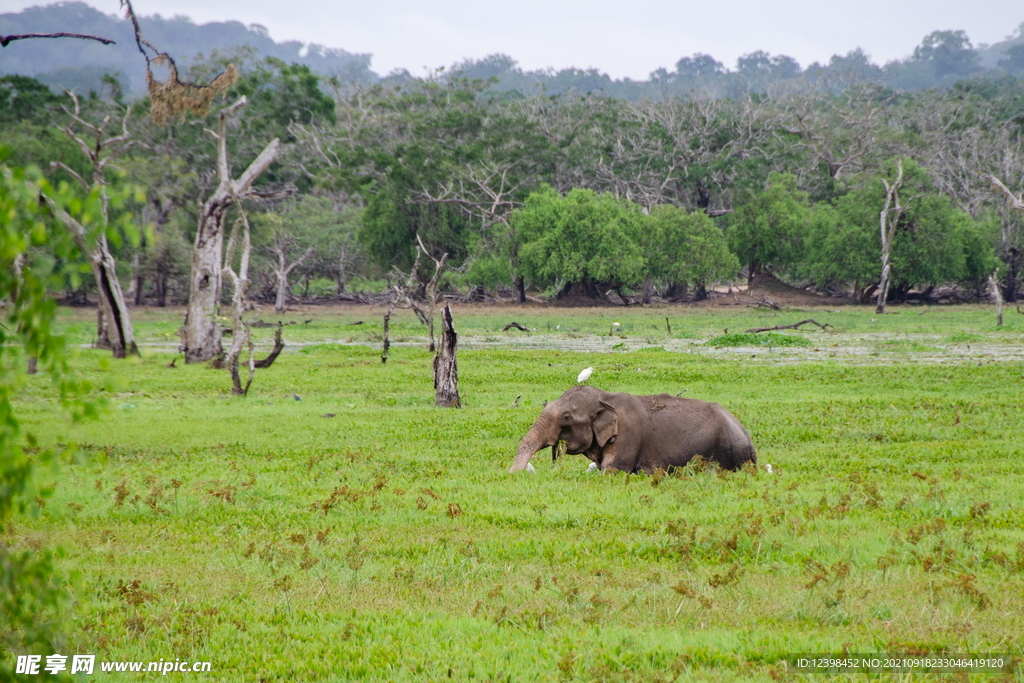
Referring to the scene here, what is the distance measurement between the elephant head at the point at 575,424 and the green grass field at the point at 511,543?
388mm

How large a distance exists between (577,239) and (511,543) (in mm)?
44375

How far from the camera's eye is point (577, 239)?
51.3 metres

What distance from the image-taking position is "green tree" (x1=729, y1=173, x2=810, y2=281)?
5575cm

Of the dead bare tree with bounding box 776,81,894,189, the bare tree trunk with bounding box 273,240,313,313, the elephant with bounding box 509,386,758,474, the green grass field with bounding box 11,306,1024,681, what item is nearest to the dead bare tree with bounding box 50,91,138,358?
the green grass field with bounding box 11,306,1024,681

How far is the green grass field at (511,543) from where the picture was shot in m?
5.52

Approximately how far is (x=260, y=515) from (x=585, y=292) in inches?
1872

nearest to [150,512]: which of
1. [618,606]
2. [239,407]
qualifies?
[618,606]

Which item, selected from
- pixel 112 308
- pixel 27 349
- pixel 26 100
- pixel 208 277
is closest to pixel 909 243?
pixel 208 277

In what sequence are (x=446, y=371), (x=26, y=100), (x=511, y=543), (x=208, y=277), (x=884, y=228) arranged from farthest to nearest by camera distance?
(x=26, y=100)
(x=884, y=228)
(x=208, y=277)
(x=446, y=371)
(x=511, y=543)

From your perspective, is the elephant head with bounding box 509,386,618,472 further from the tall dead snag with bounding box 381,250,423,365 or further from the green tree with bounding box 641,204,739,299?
the green tree with bounding box 641,204,739,299

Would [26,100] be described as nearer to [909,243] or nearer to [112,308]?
[112,308]

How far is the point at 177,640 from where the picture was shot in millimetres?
5629

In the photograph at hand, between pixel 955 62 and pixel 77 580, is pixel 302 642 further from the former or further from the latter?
pixel 955 62

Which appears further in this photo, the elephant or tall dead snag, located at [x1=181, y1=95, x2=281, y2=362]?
tall dead snag, located at [x1=181, y1=95, x2=281, y2=362]
